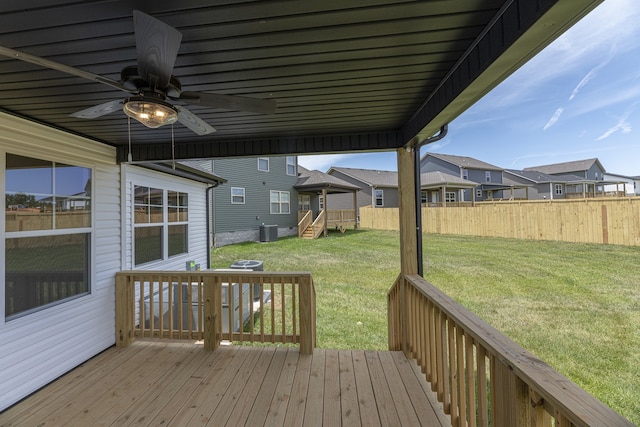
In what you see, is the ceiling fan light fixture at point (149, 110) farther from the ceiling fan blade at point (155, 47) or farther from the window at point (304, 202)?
the window at point (304, 202)

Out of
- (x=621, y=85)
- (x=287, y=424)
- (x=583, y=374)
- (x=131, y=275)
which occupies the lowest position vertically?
(x=583, y=374)

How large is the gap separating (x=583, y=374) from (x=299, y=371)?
3.06 metres

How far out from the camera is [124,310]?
3.68 m

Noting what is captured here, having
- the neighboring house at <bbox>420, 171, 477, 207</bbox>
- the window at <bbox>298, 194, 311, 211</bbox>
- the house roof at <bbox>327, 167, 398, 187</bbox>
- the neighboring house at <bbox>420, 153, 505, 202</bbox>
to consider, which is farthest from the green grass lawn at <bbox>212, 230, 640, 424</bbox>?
the neighboring house at <bbox>420, 153, 505, 202</bbox>

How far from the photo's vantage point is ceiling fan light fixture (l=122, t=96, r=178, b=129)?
65.1 inches

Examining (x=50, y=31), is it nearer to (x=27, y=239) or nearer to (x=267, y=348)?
(x=27, y=239)

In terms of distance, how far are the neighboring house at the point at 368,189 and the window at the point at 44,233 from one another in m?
17.7

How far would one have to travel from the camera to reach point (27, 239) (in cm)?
281

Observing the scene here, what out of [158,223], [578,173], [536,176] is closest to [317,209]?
[158,223]

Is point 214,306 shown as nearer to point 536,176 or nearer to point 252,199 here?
point 252,199

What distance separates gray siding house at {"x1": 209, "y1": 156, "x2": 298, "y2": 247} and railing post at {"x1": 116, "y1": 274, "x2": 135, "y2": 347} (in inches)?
318

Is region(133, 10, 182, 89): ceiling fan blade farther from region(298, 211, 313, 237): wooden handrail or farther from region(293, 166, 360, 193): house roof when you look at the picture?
region(298, 211, 313, 237): wooden handrail

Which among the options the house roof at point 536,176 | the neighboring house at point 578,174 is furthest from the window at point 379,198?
the neighboring house at point 578,174

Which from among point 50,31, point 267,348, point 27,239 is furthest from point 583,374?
point 27,239
